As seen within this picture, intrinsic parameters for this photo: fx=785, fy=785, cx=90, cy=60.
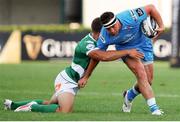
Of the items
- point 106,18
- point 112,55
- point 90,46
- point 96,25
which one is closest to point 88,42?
point 90,46

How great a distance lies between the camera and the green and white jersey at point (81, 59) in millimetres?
11742

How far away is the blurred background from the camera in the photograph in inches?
1223

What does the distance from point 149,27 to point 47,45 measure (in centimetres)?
2060

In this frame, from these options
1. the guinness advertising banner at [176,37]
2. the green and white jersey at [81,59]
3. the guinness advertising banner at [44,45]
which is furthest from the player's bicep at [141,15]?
the guinness advertising banner at [44,45]

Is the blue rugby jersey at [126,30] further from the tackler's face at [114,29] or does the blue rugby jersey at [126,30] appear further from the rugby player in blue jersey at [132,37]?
the tackler's face at [114,29]

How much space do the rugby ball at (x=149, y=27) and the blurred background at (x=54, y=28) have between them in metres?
15.5

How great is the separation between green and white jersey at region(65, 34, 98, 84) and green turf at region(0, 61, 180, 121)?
0.58 m

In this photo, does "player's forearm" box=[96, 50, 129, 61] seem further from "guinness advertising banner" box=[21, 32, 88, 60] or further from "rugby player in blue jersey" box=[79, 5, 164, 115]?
"guinness advertising banner" box=[21, 32, 88, 60]

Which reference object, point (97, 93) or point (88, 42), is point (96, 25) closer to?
point (88, 42)

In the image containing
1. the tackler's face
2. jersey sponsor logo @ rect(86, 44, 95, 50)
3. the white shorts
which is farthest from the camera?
the white shorts

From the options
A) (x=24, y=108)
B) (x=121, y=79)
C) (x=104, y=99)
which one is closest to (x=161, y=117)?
A: (x=24, y=108)

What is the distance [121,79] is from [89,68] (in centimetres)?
934

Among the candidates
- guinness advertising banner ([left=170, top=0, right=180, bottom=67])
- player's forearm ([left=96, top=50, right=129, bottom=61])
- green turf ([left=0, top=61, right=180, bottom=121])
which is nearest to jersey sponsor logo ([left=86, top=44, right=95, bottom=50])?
player's forearm ([left=96, top=50, right=129, bottom=61])

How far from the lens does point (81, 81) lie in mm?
11688
